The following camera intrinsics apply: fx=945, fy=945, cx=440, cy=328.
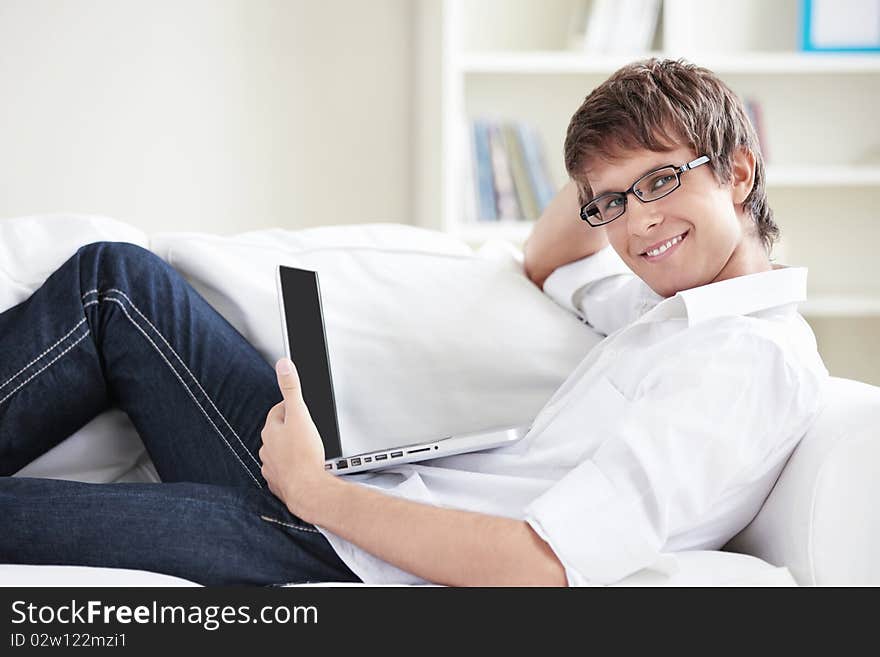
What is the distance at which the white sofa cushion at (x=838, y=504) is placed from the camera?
0.87m

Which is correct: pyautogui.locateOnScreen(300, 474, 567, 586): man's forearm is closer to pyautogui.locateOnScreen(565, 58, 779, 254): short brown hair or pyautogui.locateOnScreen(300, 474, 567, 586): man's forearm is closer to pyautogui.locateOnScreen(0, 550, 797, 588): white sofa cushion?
pyautogui.locateOnScreen(0, 550, 797, 588): white sofa cushion

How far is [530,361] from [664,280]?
0.28 m

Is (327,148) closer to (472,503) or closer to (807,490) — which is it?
(472,503)

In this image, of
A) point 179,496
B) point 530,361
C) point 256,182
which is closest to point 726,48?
point 256,182

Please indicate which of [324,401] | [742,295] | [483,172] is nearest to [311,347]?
[324,401]

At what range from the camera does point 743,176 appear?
109 cm

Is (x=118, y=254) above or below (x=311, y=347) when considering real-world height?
above

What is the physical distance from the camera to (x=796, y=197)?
2.63 m

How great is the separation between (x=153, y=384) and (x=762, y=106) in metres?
1.94

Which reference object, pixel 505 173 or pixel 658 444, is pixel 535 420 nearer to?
pixel 658 444

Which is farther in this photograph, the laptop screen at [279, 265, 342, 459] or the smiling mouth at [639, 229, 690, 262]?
the laptop screen at [279, 265, 342, 459]

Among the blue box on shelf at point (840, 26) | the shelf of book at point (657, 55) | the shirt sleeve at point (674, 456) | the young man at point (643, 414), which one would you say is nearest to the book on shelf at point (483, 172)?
the shelf of book at point (657, 55)

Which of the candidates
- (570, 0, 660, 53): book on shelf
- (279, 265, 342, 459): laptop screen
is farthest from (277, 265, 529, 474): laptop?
(570, 0, 660, 53): book on shelf

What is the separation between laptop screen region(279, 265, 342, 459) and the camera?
116 centimetres
